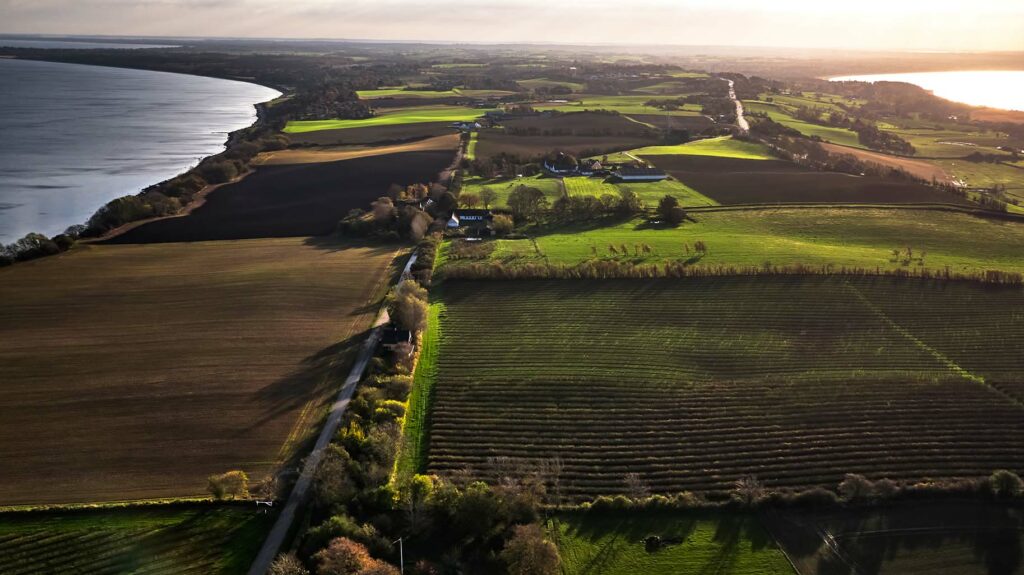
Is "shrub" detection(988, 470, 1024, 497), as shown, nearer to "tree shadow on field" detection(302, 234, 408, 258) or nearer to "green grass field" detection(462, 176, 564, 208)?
"tree shadow on field" detection(302, 234, 408, 258)

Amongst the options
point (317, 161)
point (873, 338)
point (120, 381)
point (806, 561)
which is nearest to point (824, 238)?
point (873, 338)

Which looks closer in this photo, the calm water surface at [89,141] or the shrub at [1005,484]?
the shrub at [1005,484]

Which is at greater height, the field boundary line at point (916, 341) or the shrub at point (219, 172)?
the shrub at point (219, 172)

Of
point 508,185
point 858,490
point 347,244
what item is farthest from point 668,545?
point 508,185

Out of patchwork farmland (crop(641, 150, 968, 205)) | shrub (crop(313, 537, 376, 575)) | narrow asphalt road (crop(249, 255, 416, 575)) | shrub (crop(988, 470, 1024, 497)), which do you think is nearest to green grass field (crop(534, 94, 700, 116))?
patchwork farmland (crop(641, 150, 968, 205))

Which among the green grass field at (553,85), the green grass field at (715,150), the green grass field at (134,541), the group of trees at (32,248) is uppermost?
the green grass field at (553,85)

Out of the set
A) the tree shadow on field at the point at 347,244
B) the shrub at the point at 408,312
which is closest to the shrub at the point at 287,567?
the shrub at the point at 408,312

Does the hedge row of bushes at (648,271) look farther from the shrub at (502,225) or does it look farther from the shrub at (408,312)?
the shrub at (502,225)

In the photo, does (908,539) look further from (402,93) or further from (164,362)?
(402,93)
